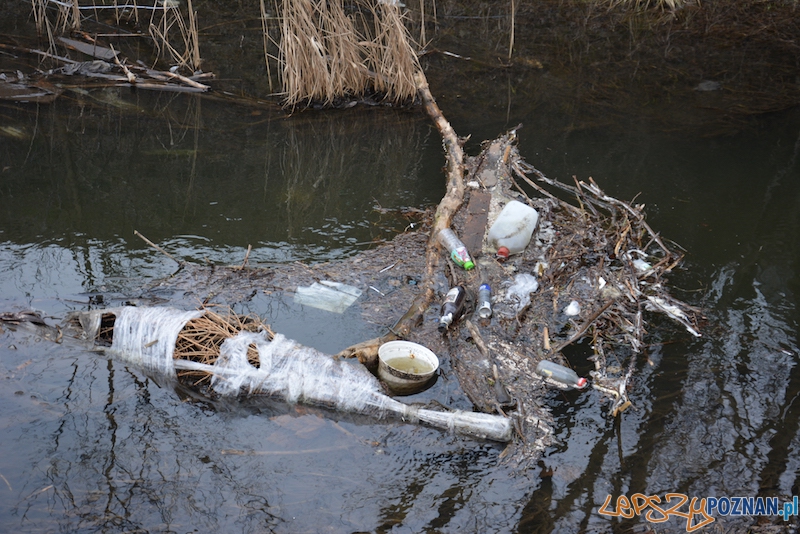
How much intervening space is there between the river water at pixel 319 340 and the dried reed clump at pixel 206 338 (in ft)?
0.65

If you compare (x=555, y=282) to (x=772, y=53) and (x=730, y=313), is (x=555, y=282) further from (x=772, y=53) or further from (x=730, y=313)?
(x=772, y=53)

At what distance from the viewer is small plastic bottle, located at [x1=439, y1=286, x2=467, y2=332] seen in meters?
4.16

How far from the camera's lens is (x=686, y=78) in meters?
9.74

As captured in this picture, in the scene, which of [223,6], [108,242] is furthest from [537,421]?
[223,6]

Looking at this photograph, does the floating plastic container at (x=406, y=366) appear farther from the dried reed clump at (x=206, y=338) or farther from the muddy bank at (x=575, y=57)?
the muddy bank at (x=575, y=57)

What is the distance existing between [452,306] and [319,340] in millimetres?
931

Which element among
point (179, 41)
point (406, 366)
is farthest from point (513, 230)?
point (179, 41)

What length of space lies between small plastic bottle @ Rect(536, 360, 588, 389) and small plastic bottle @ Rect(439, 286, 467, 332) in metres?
0.65

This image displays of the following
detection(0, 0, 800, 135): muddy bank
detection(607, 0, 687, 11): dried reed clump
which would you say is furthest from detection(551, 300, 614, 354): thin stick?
detection(607, 0, 687, 11): dried reed clump

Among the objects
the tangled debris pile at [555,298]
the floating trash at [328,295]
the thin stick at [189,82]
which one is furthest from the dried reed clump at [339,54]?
the floating trash at [328,295]

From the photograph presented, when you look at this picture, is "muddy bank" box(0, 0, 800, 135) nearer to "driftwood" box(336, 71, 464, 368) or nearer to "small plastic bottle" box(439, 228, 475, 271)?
"driftwood" box(336, 71, 464, 368)

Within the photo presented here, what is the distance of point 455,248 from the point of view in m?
4.88

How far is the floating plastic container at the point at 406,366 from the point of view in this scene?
12.0 feet

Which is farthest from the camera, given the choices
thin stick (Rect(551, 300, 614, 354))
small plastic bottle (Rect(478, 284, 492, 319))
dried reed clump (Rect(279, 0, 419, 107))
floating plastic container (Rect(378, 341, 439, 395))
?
dried reed clump (Rect(279, 0, 419, 107))
